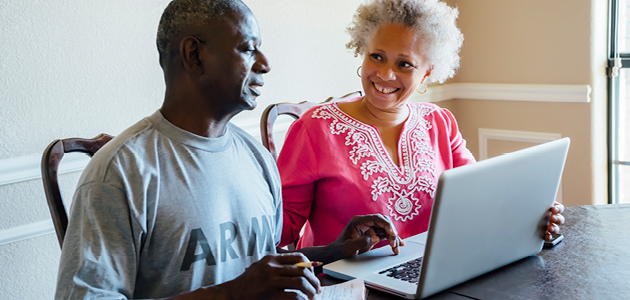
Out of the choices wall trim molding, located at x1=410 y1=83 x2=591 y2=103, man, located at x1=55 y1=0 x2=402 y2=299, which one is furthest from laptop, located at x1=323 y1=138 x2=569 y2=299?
wall trim molding, located at x1=410 y1=83 x2=591 y2=103

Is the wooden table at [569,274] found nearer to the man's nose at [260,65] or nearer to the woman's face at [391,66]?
the man's nose at [260,65]

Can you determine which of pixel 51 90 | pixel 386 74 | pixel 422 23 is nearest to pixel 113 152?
pixel 51 90

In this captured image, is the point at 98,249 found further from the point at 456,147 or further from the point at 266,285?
the point at 456,147

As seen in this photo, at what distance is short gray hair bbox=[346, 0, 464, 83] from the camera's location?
1724 millimetres

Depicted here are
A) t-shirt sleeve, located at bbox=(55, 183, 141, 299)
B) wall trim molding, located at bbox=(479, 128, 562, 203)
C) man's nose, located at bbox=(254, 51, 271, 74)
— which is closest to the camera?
t-shirt sleeve, located at bbox=(55, 183, 141, 299)

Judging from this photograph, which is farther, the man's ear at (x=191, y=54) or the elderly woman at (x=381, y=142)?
the elderly woman at (x=381, y=142)

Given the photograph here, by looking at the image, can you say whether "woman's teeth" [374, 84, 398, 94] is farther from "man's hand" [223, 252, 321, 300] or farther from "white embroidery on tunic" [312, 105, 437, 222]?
"man's hand" [223, 252, 321, 300]

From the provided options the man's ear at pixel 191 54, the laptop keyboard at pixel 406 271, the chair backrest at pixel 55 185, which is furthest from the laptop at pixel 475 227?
the chair backrest at pixel 55 185

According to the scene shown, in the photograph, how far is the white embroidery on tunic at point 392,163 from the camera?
157 centimetres

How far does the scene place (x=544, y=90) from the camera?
295 cm

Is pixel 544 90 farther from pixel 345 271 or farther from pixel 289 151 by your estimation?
pixel 345 271

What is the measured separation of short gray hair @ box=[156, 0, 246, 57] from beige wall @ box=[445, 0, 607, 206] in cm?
228

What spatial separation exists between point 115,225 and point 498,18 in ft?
8.85

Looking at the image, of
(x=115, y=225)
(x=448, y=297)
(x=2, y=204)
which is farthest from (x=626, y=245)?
(x=2, y=204)
